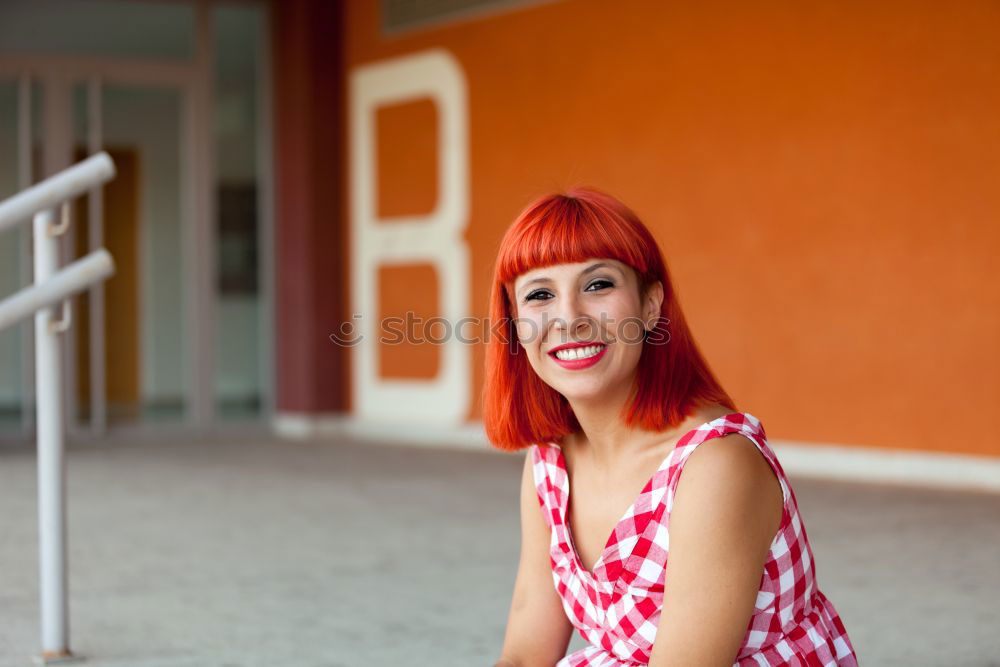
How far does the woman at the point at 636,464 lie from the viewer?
134cm

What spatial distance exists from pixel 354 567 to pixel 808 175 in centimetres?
323

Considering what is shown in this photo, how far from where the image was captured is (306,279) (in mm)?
8352

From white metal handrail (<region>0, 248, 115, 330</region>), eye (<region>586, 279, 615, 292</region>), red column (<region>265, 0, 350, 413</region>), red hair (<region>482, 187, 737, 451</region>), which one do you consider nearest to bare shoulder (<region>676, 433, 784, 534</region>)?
red hair (<region>482, 187, 737, 451</region>)

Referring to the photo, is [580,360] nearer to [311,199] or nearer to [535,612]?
[535,612]

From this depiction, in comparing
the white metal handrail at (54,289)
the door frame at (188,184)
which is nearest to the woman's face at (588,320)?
the white metal handrail at (54,289)

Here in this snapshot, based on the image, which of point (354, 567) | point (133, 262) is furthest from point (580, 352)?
point (133, 262)

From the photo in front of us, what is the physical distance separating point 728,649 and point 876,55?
4649 mm

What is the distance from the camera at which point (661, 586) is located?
1445mm

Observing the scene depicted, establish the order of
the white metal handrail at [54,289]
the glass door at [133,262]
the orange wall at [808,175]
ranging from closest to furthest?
1. the white metal handrail at [54,289]
2. the orange wall at [808,175]
3. the glass door at [133,262]

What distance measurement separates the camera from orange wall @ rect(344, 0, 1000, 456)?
5.23m

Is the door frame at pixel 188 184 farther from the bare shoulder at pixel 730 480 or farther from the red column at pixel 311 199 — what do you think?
the bare shoulder at pixel 730 480

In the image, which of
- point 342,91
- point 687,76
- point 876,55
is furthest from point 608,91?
point 342,91

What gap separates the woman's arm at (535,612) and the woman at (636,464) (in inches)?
2.1

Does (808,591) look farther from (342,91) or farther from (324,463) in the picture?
(342,91)
